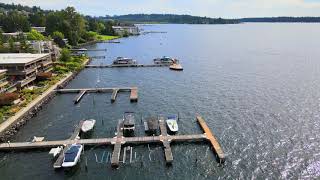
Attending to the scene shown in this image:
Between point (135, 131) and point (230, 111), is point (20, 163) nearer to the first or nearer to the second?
point (135, 131)

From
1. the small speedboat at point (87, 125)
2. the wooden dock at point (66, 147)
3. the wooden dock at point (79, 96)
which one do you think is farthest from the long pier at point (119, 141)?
the wooden dock at point (79, 96)

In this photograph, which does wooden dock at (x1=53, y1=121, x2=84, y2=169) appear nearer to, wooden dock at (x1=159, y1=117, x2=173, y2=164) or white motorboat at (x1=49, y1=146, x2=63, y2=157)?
white motorboat at (x1=49, y1=146, x2=63, y2=157)

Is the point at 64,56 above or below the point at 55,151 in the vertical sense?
above

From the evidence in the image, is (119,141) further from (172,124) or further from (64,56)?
(64,56)

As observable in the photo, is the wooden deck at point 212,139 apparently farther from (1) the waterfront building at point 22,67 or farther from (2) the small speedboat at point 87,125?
(1) the waterfront building at point 22,67

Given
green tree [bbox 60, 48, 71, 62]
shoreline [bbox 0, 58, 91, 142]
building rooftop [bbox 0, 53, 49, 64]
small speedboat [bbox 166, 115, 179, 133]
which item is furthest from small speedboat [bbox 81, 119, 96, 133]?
green tree [bbox 60, 48, 71, 62]

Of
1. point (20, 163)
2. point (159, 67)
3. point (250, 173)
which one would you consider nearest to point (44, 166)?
point (20, 163)

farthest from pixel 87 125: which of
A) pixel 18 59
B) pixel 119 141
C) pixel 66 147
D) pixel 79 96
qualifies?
pixel 18 59
